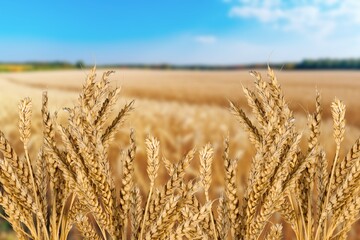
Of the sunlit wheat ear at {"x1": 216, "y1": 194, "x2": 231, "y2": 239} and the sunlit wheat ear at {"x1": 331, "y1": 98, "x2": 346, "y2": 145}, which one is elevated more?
the sunlit wheat ear at {"x1": 331, "y1": 98, "x2": 346, "y2": 145}

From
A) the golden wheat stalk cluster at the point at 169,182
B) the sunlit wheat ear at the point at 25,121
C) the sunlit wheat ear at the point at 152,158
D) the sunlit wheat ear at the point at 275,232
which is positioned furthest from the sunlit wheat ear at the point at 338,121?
the sunlit wheat ear at the point at 25,121

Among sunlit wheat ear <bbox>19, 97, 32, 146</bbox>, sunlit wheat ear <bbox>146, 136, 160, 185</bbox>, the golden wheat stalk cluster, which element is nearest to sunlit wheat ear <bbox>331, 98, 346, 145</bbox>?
the golden wheat stalk cluster

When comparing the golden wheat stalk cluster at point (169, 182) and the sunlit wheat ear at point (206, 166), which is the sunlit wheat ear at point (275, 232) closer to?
the golden wheat stalk cluster at point (169, 182)

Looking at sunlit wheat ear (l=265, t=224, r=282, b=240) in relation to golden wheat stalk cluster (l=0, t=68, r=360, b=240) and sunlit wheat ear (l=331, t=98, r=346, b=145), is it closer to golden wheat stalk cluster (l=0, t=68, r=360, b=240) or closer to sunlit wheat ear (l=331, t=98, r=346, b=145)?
golden wheat stalk cluster (l=0, t=68, r=360, b=240)

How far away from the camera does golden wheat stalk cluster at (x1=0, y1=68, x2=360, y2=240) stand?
101cm

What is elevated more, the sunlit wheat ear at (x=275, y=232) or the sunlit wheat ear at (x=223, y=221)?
the sunlit wheat ear at (x=223, y=221)

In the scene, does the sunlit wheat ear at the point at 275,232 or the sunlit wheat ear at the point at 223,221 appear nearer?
the sunlit wheat ear at the point at 223,221

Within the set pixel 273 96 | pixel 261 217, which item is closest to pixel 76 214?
pixel 261 217

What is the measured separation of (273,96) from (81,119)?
19.4 inches

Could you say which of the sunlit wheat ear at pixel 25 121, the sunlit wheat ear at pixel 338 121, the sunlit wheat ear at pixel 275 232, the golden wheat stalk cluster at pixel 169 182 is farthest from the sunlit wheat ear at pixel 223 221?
the sunlit wheat ear at pixel 25 121

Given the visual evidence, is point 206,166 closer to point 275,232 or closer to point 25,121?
point 275,232

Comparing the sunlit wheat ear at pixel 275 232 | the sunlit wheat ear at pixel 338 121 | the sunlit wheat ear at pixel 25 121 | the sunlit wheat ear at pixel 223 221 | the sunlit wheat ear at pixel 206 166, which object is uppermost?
the sunlit wheat ear at pixel 338 121

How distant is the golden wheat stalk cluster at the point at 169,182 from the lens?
1.01 metres

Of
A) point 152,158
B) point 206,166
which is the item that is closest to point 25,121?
point 152,158
